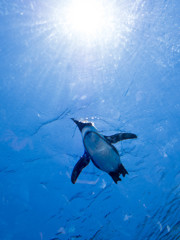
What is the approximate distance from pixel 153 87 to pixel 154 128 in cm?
236

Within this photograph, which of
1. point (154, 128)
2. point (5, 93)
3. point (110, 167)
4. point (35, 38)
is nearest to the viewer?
point (110, 167)

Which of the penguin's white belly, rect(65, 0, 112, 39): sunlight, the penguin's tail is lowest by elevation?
the penguin's tail

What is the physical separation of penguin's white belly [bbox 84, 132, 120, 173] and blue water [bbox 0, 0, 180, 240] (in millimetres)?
3680

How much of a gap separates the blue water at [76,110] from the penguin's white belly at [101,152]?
3680 mm

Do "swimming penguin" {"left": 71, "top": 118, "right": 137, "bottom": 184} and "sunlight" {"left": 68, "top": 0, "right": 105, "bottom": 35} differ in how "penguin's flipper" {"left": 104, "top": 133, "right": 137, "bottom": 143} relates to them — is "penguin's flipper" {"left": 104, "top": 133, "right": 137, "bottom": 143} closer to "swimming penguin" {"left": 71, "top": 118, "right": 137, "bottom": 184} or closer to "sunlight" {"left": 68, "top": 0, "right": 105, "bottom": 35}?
"swimming penguin" {"left": 71, "top": 118, "right": 137, "bottom": 184}

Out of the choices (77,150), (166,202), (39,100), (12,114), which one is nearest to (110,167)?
(77,150)

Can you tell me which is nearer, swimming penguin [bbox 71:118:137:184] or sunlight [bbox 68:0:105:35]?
swimming penguin [bbox 71:118:137:184]

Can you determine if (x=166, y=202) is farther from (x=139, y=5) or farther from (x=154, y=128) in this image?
(x=139, y=5)

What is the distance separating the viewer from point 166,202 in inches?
520

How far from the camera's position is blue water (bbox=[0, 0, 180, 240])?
7285 millimetres

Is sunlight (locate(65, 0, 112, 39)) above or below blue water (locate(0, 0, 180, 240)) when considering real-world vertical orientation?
above

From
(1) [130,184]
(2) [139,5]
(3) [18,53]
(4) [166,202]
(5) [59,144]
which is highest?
(2) [139,5]

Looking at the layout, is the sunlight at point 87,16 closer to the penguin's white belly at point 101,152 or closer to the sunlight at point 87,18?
the sunlight at point 87,18

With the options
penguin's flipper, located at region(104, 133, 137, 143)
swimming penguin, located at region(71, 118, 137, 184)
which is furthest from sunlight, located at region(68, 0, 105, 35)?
penguin's flipper, located at region(104, 133, 137, 143)
